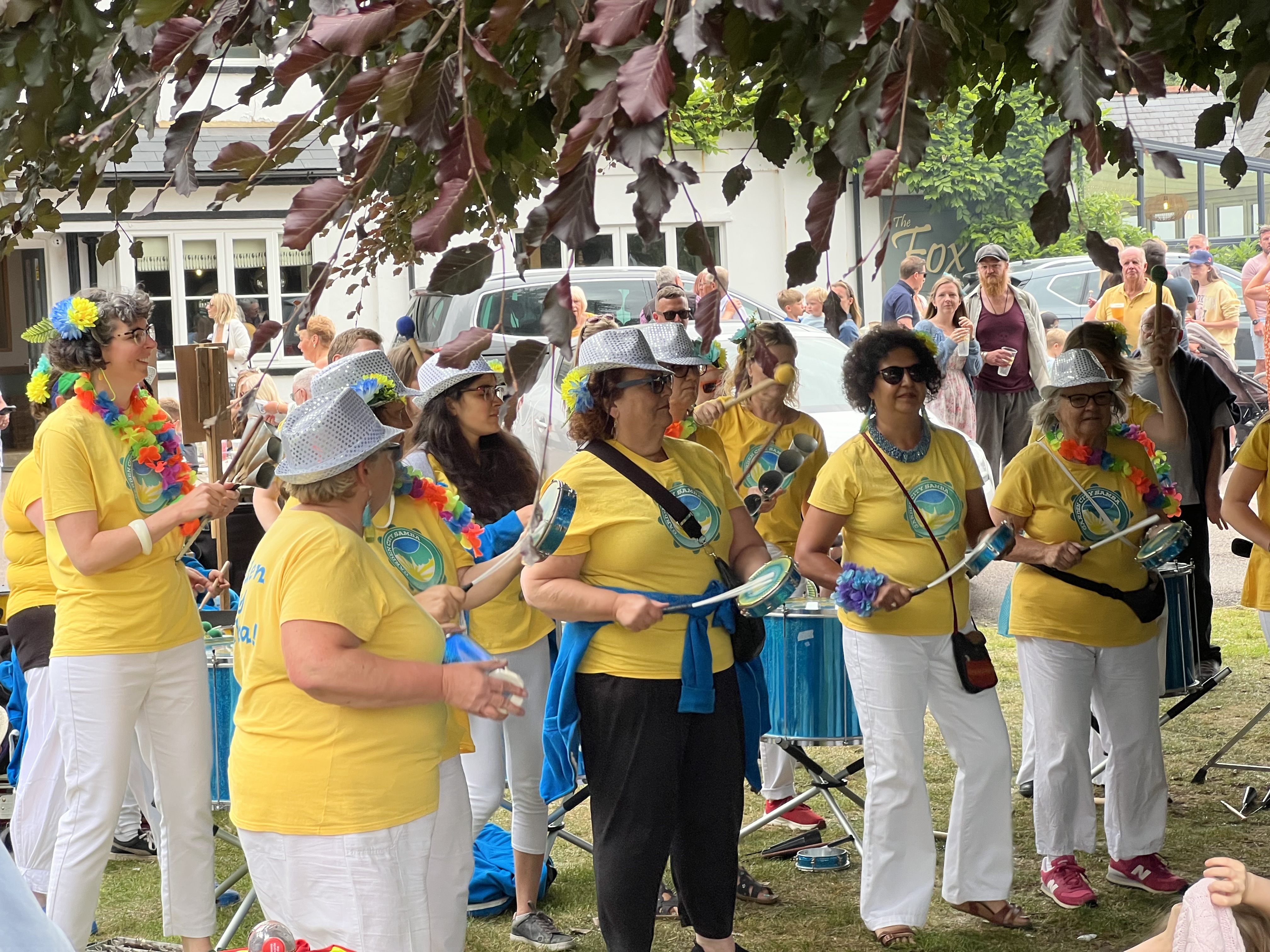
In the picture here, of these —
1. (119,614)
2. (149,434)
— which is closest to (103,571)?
(119,614)

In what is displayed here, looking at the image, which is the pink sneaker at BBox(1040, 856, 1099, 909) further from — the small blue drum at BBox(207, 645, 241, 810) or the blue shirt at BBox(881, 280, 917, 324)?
the blue shirt at BBox(881, 280, 917, 324)

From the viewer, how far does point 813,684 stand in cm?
509

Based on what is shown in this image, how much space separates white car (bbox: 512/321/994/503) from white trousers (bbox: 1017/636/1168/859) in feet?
9.95

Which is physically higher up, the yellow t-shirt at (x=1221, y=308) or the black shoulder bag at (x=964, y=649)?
the yellow t-shirt at (x=1221, y=308)

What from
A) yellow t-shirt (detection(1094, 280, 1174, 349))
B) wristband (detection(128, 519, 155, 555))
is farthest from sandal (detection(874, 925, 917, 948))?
yellow t-shirt (detection(1094, 280, 1174, 349))

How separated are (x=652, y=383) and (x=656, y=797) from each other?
111 cm

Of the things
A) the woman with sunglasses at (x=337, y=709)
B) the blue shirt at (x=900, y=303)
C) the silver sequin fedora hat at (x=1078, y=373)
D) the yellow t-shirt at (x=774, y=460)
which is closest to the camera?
the woman with sunglasses at (x=337, y=709)

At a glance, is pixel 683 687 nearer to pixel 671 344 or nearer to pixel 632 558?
pixel 632 558

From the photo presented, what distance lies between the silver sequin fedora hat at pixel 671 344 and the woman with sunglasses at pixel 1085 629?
115 cm

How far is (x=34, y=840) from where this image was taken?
4.56 m

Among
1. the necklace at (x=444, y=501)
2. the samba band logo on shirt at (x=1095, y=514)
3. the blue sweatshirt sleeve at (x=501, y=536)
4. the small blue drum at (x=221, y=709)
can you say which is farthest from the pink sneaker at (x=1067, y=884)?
the small blue drum at (x=221, y=709)

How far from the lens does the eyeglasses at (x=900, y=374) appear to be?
4.64 m

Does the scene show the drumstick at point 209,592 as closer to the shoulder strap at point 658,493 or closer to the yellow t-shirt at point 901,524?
the shoulder strap at point 658,493

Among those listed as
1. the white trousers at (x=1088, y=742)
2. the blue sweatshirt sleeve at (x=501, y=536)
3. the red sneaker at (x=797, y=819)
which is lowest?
the red sneaker at (x=797, y=819)
